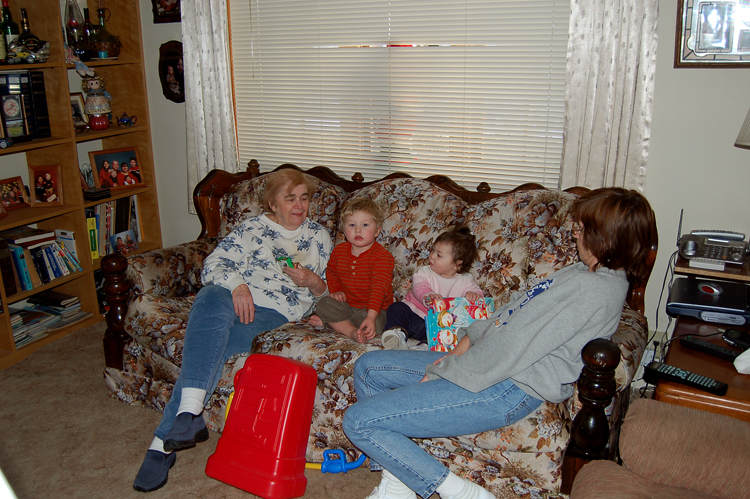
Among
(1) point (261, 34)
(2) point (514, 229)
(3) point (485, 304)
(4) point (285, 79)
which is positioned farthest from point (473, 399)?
(1) point (261, 34)

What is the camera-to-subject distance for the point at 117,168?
3.66 metres

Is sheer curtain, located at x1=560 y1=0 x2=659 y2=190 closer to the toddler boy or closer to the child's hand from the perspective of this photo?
the toddler boy

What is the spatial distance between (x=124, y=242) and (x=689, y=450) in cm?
340

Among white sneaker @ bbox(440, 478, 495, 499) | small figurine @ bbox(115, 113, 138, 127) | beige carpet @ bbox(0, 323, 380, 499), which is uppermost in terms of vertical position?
small figurine @ bbox(115, 113, 138, 127)

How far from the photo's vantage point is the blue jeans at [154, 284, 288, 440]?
208 centimetres

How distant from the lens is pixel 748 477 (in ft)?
4.38

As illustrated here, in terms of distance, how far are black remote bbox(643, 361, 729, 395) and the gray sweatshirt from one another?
0.24 metres

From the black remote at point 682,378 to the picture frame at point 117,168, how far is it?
10.6ft

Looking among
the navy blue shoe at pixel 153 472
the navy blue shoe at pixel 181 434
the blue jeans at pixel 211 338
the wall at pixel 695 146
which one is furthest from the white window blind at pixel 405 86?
Answer: the navy blue shoe at pixel 153 472

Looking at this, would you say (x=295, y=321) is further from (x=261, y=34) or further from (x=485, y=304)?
(x=261, y=34)

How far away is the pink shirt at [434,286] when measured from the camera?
A: 2.36 m

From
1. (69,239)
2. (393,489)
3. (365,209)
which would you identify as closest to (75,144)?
(69,239)

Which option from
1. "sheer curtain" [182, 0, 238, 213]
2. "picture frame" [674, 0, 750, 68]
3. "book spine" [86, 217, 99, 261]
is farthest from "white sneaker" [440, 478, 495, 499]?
"book spine" [86, 217, 99, 261]

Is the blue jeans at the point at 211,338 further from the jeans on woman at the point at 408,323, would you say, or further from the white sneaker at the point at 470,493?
the white sneaker at the point at 470,493
